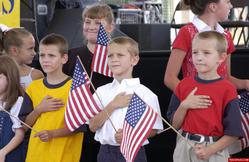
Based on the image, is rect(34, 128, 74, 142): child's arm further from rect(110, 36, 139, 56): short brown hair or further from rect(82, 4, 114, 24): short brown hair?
rect(82, 4, 114, 24): short brown hair

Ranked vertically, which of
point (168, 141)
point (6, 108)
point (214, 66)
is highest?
point (214, 66)

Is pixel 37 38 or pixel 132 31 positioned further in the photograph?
pixel 132 31

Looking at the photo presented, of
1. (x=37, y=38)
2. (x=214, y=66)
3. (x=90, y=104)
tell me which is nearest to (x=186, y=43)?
(x=214, y=66)

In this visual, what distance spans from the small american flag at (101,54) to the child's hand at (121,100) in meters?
0.50

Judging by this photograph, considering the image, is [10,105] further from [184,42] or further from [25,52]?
[184,42]

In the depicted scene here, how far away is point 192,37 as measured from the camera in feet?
14.3

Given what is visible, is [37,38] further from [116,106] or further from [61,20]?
[116,106]

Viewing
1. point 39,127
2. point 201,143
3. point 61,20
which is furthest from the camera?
point 61,20

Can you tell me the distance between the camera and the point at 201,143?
12.8ft

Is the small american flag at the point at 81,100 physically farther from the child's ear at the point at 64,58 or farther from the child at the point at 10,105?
the child at the point at 10,105

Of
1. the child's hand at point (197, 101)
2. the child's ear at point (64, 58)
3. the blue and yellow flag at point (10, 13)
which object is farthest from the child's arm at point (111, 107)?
the blue and yellow flag at point (10, 13)

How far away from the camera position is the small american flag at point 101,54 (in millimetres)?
4629

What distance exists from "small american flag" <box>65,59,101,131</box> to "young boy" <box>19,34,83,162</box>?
0.22 m

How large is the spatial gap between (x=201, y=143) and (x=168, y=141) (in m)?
1.43
